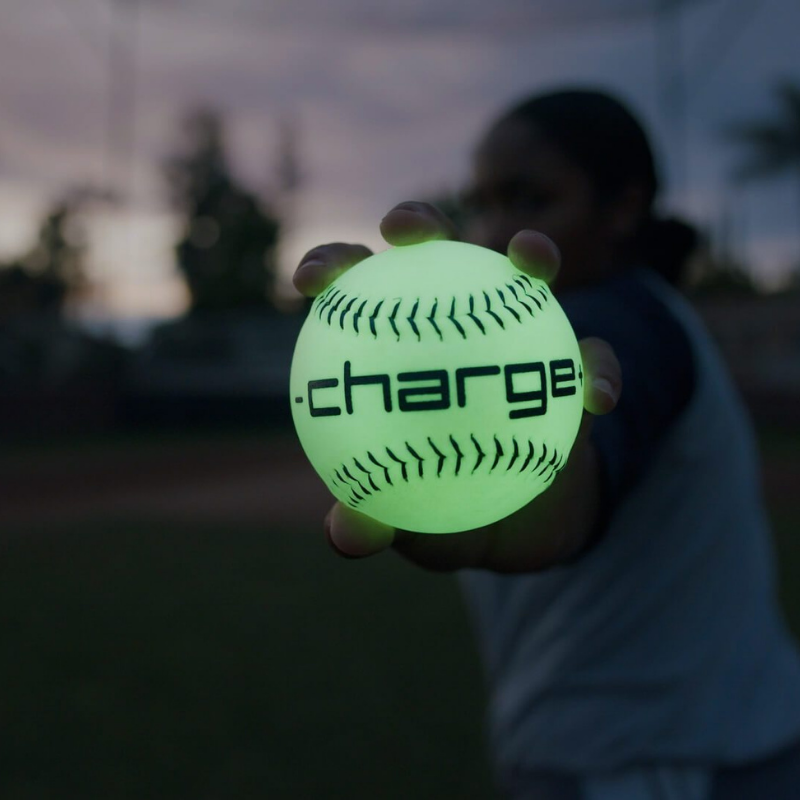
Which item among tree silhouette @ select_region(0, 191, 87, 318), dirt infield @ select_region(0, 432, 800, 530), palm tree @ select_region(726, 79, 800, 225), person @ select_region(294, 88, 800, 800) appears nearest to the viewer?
person @ select_region(294, 88, 800, 800)

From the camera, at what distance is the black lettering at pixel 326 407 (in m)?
1.10

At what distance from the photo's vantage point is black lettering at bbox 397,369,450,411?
105 cm

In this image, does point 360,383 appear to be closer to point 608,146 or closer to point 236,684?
point 608,146

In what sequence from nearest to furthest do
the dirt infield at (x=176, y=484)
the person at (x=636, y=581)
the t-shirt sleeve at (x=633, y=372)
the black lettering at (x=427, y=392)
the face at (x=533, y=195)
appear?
the black lettering at (x=427, y=392) < the t-shirt sleeve at (x=633, y=372) < the person at (x=636, y=581) < the face at (x=533, y=195) < the dirt infield at (x=176, y=484)

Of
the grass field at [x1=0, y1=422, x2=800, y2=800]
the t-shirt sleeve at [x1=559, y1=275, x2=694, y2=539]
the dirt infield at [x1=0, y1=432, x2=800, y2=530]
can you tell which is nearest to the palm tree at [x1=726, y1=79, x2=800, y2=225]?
the dirt infield at [x1=0, y1=432, x2=800, y2=530]

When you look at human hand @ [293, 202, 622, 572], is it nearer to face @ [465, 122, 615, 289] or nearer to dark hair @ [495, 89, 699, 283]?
face @ [465, 122, 615, 289]

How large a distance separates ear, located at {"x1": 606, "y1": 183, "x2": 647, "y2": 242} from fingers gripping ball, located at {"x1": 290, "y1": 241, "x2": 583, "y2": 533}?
1.97 ft

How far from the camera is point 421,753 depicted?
3.35 m

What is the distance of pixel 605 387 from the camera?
3.66 ft

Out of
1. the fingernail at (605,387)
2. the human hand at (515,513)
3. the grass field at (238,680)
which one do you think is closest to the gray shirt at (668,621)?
the human hand at (515,513)

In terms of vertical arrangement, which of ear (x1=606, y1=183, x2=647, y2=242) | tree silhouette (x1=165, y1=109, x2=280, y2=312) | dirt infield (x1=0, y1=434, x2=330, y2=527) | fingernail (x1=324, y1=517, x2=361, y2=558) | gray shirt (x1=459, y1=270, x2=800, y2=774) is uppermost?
ear (x1=606, y1=183, x2=647, y2=242)

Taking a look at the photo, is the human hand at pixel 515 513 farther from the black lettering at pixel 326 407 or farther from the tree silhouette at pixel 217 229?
the tree silhouette at pixel 217 229

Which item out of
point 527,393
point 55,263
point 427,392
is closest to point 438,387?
point 427,392

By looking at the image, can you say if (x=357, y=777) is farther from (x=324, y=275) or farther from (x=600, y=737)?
(x=324, y=275)
